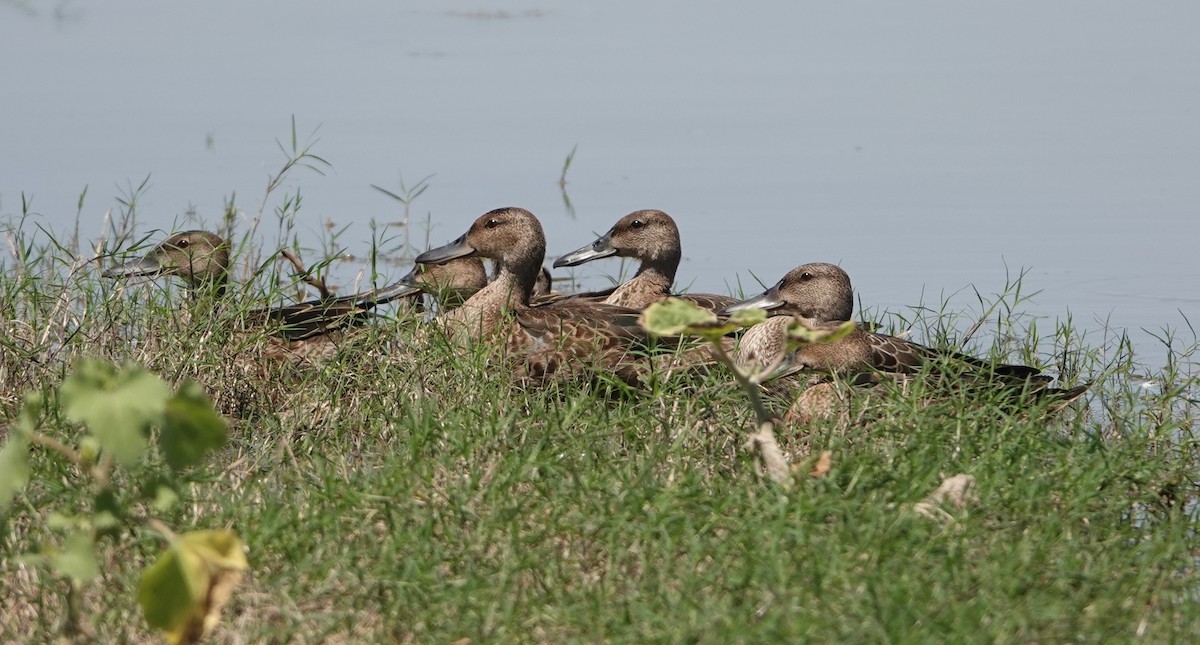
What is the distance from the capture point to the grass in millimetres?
3768

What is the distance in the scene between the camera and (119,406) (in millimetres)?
3377

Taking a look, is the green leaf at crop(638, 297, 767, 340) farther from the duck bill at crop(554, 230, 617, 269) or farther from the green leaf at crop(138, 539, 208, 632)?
the duck bill at crop(554, 230, 617, 269)

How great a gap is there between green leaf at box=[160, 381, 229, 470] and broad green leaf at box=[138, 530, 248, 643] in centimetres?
18

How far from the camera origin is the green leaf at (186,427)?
11.3ft

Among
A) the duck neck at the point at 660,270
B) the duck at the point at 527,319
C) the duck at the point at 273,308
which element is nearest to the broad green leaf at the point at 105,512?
the duck at the point at 527,319

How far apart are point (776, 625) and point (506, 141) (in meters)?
8.19

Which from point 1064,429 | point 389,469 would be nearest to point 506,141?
point 1064,429

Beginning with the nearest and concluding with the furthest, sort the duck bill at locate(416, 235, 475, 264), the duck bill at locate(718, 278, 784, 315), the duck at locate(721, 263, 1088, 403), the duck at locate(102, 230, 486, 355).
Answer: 1. the duck at locate(721, 263, 1088, 403)
2. the duck at locate(102, 230, 486, 355)
3. the duck bill at locate(718, 278, 784, 315)
4. the duck bill at locate(416, 235, 475, 264)

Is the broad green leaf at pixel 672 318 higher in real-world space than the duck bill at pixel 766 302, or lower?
higher

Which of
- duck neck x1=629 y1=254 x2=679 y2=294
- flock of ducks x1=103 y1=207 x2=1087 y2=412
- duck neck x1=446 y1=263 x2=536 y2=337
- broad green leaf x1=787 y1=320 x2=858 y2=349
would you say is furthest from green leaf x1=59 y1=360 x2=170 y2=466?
duck neck x1=629 y1=254 x2=679 y2=294

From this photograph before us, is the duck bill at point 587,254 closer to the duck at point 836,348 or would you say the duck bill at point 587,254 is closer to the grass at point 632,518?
the duck at point 836,348

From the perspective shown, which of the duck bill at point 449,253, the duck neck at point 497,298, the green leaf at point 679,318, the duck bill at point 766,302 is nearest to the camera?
the green leaf at point 679,318

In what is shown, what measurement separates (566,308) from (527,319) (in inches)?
7.2

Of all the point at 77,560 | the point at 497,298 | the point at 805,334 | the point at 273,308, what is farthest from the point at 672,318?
the point at 497,298
